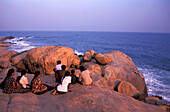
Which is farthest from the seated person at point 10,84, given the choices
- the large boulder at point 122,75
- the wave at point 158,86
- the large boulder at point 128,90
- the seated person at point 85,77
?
the wave at point 158,86

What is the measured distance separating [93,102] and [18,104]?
3.23 meters

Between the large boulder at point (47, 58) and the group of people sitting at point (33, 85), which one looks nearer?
the group of people sitting at point (33, 85)

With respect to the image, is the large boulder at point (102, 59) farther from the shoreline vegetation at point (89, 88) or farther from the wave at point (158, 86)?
the wave at point (158, 86)

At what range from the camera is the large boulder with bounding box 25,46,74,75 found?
36.3ft

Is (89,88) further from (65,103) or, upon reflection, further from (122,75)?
(122,75)

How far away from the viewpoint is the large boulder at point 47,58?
11056mm

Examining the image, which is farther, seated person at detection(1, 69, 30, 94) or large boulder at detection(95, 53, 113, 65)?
large boulder at detection(95, 53, 113, 65)

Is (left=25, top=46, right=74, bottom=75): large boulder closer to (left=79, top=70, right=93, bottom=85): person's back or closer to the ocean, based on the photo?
(left=79, top=70, right=93, bottom=85): person's back

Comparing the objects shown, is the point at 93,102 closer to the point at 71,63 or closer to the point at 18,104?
the point at 18,104

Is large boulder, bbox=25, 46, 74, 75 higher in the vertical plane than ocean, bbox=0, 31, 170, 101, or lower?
higher

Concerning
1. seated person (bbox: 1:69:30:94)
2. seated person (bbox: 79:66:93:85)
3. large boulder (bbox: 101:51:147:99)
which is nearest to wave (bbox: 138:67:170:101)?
large boulder (bbox: 101:51:147:99)

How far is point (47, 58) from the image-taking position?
11023 mm

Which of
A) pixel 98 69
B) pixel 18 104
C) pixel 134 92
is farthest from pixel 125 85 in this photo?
pixel 18 104

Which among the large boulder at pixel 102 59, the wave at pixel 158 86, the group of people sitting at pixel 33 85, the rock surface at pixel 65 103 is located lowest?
the wave at pixel 158 86
